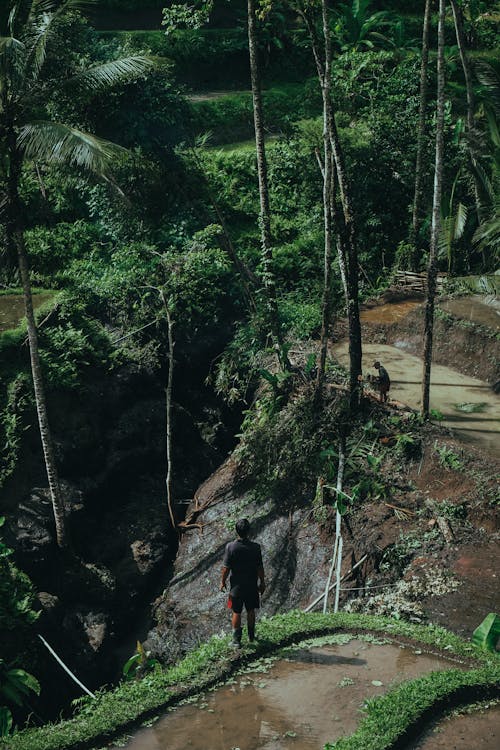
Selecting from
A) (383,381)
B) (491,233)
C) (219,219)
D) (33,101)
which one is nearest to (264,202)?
(383,381)

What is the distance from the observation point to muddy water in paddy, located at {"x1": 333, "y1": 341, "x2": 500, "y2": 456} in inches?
574

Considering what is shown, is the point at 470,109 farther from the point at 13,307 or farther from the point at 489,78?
the point at 13,307

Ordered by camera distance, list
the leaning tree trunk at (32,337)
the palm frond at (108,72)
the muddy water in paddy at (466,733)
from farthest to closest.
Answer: the palm frond at (108,72) → the leaning tree trunk at (32,337) → the muddy water in paddy at (466,733)

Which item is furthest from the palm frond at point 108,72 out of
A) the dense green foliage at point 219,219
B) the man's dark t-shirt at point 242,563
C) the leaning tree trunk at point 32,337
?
the man's dark t-shirt at point 242,563

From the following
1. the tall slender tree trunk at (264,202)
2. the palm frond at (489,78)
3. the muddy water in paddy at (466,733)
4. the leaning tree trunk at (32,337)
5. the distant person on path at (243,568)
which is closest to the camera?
the muddy water in paddy at (466,733)

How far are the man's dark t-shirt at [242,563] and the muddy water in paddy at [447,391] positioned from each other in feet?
19.3

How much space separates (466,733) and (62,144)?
9791 mm

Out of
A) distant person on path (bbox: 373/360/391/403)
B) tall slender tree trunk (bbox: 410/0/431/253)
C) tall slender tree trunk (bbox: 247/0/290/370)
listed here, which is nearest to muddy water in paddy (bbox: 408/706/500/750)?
distant person on path (bbox: 373/360/391/403)

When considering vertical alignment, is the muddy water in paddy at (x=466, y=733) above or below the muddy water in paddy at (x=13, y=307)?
below

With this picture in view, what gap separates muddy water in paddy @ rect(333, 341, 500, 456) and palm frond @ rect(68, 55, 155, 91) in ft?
23.2

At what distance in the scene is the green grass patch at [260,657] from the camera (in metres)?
8.35

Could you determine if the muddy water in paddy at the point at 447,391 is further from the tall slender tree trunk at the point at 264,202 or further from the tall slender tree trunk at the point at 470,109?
the tall slender tree trunk at the point at 470,109

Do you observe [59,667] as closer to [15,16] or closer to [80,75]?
[80,75]

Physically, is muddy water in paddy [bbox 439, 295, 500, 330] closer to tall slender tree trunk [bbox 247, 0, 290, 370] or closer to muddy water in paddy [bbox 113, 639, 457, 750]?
tall slender tree trunk [bbox 247, 0, 290, 370]
